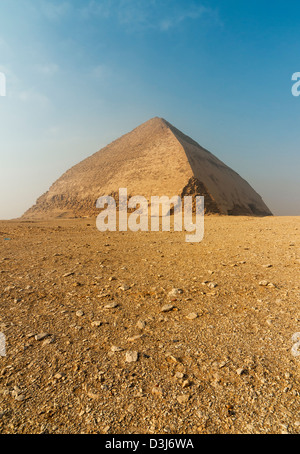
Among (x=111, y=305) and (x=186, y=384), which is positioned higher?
(x=111, y=305)

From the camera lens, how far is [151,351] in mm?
2480

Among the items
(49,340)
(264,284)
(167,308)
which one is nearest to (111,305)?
(167,308)

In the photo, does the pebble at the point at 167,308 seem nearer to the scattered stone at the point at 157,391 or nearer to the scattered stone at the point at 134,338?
the scattered stone at the point at 134,338

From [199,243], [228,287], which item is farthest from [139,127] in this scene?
[228,287]

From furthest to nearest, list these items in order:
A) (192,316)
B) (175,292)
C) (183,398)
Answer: (175,292)
(192,316)
(183,398)

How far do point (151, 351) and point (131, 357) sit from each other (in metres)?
0.23

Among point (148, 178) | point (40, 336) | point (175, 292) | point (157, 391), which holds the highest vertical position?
point (148, 178)

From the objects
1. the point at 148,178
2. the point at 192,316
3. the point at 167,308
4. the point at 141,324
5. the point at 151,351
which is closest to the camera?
the point at 151,351

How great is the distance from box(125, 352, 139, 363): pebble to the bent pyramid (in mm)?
24166

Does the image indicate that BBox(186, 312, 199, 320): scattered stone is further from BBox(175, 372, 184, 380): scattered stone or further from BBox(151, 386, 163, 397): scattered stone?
BBox(151, 386, 163, 397): scattered stone

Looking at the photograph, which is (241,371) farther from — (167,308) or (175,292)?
(175,292)

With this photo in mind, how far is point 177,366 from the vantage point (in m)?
2.25

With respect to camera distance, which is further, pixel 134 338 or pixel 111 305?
pixel 111 305

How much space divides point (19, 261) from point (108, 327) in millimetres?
4002
